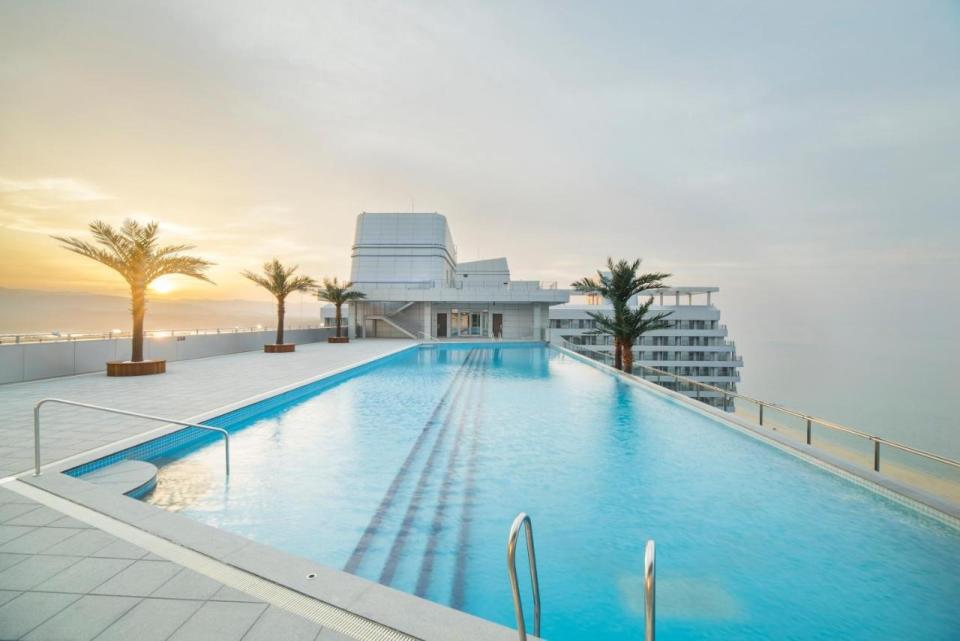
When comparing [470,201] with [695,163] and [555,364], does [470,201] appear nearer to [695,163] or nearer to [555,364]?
[695,163]

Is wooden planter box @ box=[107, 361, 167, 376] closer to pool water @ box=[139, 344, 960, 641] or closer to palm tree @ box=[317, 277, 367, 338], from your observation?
pool water @ box=[139, 344, 960, 641]

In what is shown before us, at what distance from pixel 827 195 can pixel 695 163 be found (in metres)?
8.45

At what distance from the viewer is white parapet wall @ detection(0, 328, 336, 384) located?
31.9ft

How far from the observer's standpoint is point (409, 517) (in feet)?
14.3

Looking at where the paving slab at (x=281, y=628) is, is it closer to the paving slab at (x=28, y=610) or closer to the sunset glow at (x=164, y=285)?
the paving slab at (x=28, y=610)

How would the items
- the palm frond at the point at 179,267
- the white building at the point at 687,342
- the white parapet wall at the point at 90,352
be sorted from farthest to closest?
the white building at the point at 687,342, the palm frond at the point at 179,267, the white parapet wall at the point at 90,352

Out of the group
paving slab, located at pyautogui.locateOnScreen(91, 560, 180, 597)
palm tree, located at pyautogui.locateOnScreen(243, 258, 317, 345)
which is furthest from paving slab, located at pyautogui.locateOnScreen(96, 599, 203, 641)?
palm tree, located at pyautogui.locateOnScreen(243, 258, 317, 345)

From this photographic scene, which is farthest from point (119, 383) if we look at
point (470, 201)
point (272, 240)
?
point (470, 201)

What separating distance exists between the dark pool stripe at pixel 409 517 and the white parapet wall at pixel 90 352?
10429 mm

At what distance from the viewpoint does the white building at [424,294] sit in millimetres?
27781

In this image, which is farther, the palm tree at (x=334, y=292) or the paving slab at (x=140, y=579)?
the palm tree at (x=334, y=292)

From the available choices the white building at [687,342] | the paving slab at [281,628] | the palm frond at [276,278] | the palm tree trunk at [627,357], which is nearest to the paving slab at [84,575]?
the paving slab at [281,628]

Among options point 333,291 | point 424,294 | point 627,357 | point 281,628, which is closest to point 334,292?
point 333,291

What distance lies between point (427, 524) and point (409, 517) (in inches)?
9.8
